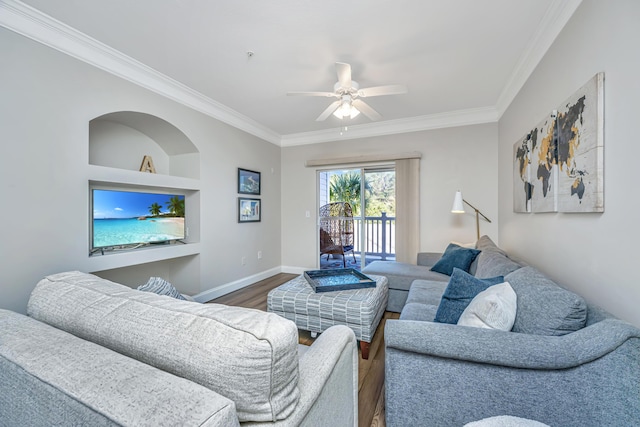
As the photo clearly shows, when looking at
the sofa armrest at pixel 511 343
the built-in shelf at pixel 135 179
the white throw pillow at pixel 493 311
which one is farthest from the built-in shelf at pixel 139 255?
the white throw pillow at pixel 493 311

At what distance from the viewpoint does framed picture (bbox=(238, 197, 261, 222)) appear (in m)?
3.76

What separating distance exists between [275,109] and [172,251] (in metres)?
2.20

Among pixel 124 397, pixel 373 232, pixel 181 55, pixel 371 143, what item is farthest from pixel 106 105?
pixel 373 232

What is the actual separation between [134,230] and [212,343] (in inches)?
100

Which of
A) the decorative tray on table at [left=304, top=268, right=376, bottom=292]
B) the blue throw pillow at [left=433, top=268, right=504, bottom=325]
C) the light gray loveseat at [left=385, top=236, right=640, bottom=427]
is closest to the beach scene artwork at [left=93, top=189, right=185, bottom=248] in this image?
the decorative tray on table at [left=304, top=268, right=376, bottom=292]

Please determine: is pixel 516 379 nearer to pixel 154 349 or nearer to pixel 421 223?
pixel 154 349

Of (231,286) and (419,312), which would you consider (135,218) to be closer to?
(231,286)

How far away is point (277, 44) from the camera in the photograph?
211 cm

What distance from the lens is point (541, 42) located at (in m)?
1.97

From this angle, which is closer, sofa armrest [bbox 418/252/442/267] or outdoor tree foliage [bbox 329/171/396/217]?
sofa armrest [bbox 418/252/442/267]

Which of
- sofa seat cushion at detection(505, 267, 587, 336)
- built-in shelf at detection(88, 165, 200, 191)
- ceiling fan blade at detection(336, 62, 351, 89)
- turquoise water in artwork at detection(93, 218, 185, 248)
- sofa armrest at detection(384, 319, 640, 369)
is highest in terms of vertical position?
ceiling fan blade at detection(336, 62, 351, 89)

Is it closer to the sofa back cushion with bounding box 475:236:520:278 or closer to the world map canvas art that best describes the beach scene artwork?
the sofa back cushion with bounding box 475:236:520:278

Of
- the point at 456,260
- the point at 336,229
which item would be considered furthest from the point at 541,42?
the point at 336,229

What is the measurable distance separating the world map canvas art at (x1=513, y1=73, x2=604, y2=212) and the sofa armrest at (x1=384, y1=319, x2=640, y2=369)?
660 millimetres
